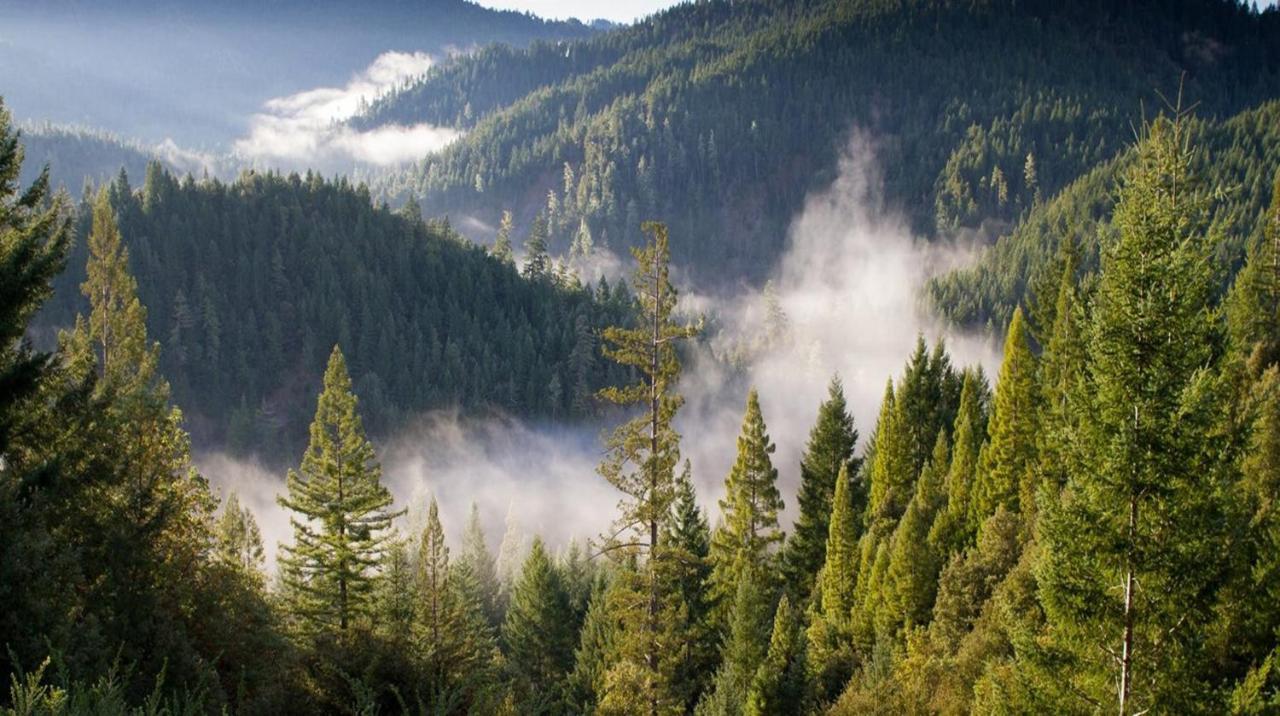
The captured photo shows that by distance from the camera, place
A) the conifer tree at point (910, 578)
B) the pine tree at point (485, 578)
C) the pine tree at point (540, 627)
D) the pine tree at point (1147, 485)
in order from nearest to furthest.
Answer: the pine tree at point (1147, 485) < the conifer tree at point (910, 578) < the pine tree at point (540, 627) < the pine tree at point (485, 578)

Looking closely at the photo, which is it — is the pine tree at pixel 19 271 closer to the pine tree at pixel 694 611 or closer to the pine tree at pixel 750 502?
the pine tree at pixel 694 611

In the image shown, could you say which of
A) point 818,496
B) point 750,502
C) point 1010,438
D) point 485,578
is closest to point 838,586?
point 750,502

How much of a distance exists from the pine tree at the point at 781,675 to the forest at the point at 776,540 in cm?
16

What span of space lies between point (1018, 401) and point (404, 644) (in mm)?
30055

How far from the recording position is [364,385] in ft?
516

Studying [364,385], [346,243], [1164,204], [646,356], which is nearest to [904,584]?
[646,356]

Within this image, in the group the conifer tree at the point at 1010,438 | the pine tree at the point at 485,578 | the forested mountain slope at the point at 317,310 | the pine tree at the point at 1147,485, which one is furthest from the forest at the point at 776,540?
the forested mountain slope at the point at 317,310

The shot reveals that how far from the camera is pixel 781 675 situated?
34281mm

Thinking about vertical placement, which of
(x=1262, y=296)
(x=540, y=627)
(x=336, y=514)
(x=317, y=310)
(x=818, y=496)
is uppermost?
(x=317, y=310)

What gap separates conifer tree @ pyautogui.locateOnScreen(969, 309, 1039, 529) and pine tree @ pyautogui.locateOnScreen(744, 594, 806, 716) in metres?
10.7

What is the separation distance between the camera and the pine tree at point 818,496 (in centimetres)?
5200

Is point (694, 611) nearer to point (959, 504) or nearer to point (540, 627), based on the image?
point (959, 504)

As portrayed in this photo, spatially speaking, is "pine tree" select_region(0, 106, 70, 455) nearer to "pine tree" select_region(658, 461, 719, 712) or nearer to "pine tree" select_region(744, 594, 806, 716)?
"pine tree" select_region(658, 461, 719, 712)

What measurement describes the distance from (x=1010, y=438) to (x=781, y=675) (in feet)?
50.8
